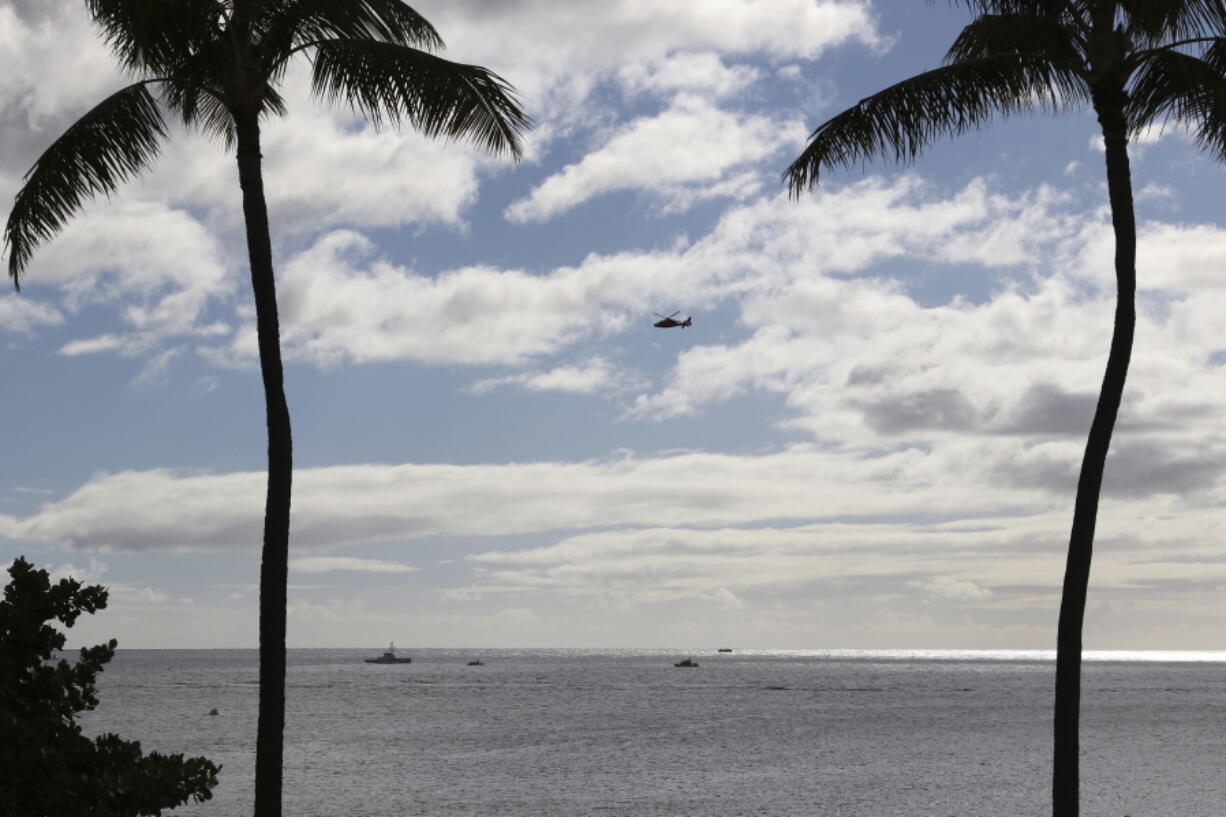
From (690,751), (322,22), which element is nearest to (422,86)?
(322,22)

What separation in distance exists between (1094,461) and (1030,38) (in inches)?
211

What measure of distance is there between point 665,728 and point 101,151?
7792 cm

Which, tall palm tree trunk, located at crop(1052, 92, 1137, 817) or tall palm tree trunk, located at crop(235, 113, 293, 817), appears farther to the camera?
tall palm tree trunk, located at crop(1052, 92, 1137, 817)

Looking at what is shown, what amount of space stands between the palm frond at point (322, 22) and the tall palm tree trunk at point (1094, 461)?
8.65 metres

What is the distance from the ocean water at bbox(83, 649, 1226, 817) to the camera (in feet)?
151

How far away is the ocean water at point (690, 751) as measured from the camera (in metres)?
46.1

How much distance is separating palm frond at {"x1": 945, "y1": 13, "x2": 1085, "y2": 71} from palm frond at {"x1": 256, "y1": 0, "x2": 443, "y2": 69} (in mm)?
7174

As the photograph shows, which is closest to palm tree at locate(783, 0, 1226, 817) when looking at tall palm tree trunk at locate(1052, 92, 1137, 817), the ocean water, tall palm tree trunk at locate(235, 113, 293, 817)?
tall palm tree trunk at locate(1052, 92, 1137, 817)

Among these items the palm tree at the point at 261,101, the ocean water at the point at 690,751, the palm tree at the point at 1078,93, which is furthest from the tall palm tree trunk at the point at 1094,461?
the ocean water at the point at 690,751

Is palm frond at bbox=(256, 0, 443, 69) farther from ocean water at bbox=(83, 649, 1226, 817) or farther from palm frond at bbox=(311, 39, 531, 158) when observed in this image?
ocean water at bbox=(83, 649, 1226, 817)

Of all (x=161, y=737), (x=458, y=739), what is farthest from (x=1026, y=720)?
(x=161, y=737)

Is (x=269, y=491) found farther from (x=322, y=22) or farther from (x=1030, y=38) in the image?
(x=1030, y=38)

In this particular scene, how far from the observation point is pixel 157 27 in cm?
1488

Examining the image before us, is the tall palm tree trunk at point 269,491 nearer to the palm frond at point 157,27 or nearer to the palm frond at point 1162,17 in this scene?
the palm frond at point 157,27
